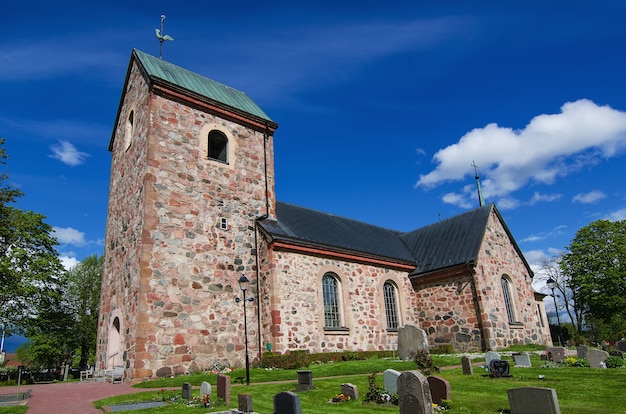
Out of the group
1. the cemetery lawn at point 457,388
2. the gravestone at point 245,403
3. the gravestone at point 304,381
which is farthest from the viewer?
the gravestone at point 304,381

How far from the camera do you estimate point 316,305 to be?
59.4 ft

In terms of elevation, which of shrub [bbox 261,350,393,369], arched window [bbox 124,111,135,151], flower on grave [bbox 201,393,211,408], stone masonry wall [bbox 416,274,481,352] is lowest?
flower on grave [bbox 201,393,211,408]

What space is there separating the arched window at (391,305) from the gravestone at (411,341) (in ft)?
11.2

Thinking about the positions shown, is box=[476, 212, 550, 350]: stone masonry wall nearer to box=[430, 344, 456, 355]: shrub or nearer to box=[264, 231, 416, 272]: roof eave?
box=[430, 344, 456, 355]: shrub

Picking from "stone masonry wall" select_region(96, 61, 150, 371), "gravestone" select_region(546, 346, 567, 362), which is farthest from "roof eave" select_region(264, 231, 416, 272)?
"gravestone" select_region(546, 346, 567, 362)

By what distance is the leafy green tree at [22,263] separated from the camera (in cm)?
2625

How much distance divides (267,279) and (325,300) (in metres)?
3.07

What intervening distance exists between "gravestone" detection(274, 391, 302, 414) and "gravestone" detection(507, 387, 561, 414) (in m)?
3.44

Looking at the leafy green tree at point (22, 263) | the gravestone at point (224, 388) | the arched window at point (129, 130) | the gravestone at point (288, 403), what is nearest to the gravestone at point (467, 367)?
the gravestone at point (224, 388)

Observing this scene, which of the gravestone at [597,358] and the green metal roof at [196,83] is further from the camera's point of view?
the green metal roof at [196,83]

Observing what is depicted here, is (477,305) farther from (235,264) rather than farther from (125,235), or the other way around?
(125,235)

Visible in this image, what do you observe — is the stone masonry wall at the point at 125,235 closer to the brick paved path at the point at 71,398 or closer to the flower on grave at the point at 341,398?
the brick paved path at the point at 71,398

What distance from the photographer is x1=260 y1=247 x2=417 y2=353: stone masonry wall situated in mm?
16938

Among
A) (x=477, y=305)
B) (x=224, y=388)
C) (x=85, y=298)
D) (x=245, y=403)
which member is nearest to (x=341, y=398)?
(x=245, y=403)
